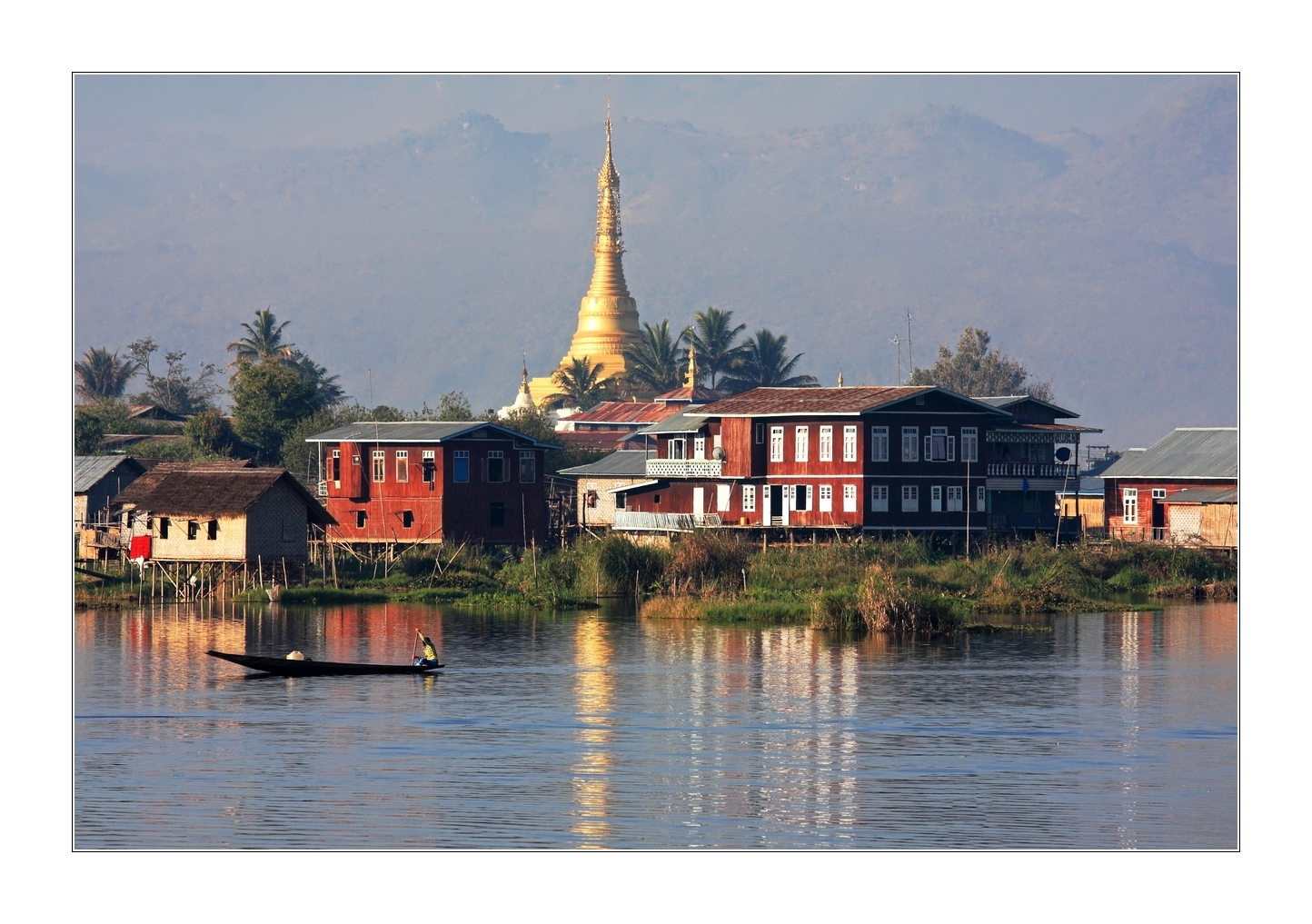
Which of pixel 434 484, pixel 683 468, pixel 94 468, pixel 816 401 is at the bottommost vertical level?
pixel 434 484

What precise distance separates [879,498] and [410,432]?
16360 mm

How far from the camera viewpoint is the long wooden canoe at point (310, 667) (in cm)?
3603

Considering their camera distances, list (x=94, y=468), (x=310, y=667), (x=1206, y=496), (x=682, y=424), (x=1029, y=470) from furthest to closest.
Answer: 1. (x=682, y=424)
2. (x=1029, y=470)
3. (x=1206, y=496)
4. (x=94, y=468)
5. (x=310, y=667)

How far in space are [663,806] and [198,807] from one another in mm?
5944

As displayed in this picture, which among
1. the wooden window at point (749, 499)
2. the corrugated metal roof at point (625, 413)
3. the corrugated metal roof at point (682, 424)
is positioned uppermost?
the corrugated metal roof at point (625, 413)

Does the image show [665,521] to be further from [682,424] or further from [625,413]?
[625,413]

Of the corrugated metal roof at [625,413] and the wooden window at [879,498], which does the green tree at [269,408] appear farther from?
the wooden window at [879,498]

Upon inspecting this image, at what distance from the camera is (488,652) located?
42406 mm

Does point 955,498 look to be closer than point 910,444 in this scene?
No

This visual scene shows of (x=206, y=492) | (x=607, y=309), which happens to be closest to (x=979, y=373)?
(x=607, y=309)

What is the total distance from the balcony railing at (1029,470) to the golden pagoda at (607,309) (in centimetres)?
6506

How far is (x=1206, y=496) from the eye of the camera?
2601 inches

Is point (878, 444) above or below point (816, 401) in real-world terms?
below

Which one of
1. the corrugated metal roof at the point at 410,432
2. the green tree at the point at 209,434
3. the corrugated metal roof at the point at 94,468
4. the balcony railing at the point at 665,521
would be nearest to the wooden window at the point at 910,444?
the balcony railing at the point at 665,521
